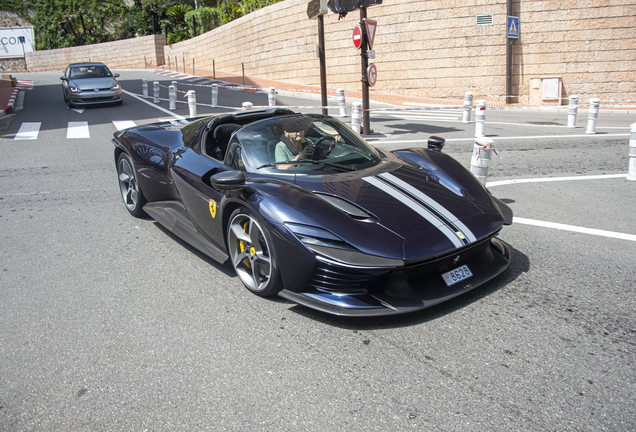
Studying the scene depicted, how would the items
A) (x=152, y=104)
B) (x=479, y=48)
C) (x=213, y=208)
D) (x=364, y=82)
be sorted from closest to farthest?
1. (x=213, y=208)
2. (x=364, y=82)
3. (x=152, y=104)
4. (x=479, y=48)

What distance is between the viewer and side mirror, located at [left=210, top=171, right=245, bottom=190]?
3.55 m

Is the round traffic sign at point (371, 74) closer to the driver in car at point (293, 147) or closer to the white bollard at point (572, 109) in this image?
the white bollard at point (572, 109)

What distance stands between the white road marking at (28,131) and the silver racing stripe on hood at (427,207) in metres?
10.2

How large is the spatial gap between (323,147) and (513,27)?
1710cm

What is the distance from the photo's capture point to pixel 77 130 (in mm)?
11930

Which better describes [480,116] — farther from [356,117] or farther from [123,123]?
[123,123]

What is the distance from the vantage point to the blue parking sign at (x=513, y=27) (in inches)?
718

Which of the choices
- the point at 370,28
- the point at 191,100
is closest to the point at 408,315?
the point at 370,28

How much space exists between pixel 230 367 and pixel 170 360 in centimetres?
38

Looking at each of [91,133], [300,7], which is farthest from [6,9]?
[91,133]

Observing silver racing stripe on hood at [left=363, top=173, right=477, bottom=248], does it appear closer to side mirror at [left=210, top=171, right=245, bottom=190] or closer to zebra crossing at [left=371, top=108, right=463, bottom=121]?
side mirror at [left=210, top=171, right=245, bottom=190]

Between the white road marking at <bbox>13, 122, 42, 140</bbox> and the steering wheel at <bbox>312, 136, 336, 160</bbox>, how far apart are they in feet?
30.8

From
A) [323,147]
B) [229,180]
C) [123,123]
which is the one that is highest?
[123,123]

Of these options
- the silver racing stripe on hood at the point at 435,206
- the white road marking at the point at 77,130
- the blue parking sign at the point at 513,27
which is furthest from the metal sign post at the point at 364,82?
the blue parking sign at the point at 513,27
